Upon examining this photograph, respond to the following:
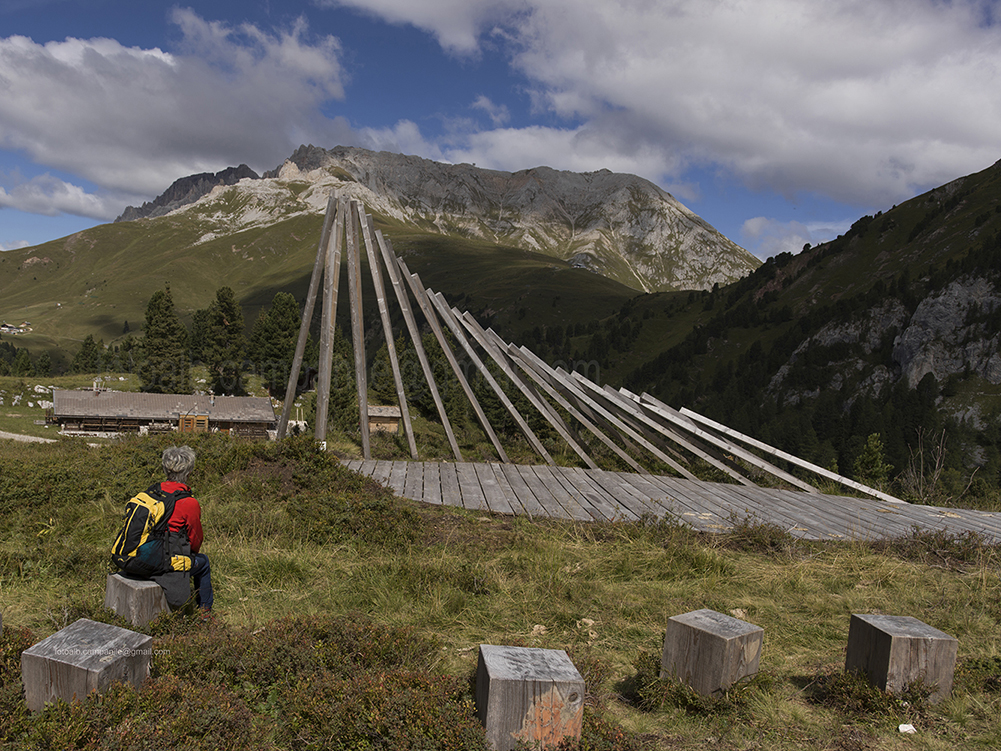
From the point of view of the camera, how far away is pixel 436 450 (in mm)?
12406

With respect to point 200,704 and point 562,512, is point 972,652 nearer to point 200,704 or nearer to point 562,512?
point 562,512

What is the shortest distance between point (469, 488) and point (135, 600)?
5.13 meters

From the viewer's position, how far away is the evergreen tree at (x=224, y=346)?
61.2m

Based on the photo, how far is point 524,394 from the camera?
11289 mm

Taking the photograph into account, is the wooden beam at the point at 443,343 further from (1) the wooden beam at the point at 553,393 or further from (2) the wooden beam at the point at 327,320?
(2) the wooden beam at the point at 327,320

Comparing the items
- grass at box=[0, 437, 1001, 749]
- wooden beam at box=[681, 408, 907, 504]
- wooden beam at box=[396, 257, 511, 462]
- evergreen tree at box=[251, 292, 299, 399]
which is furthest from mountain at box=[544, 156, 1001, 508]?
grass at box=[0, 437, 1001, 749]

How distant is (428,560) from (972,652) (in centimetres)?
457

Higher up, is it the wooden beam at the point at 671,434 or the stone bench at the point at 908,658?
the wooden beam at the point at 671,434

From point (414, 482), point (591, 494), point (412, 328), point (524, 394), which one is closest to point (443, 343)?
point (412, 328)

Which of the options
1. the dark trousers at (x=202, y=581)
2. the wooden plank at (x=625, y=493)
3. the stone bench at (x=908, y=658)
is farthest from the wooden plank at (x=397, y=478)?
the stone bench at (x=908, y=658)

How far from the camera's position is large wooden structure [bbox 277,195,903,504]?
10.3 meters

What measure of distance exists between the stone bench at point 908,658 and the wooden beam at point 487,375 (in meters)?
7.49

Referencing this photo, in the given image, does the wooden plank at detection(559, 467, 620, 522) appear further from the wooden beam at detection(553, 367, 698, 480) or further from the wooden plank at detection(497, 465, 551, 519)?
the wooden beam at detection(553, 367, 698, 480)

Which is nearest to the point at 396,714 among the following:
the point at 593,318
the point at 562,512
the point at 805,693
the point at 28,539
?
the point at 805,693
